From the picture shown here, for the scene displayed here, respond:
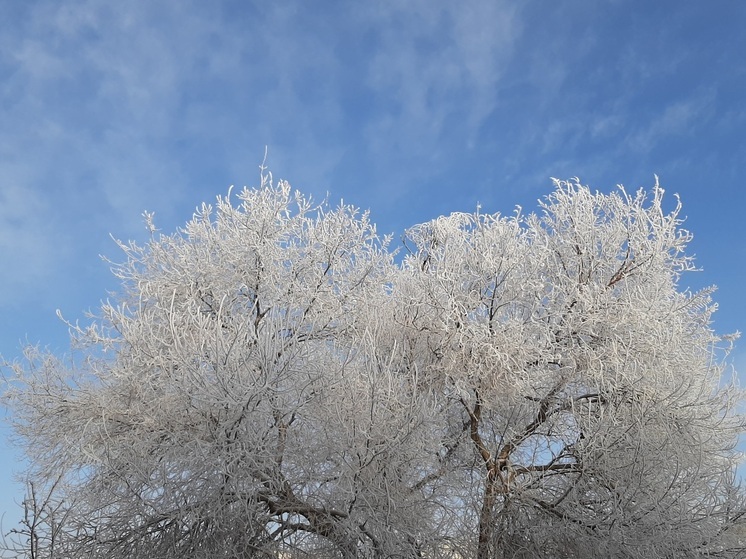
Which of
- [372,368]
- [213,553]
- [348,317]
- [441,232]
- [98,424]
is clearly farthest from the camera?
[441,232]

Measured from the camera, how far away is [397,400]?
738cm

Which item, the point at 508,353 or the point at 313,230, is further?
the point at 313,230

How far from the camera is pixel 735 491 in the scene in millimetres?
9711

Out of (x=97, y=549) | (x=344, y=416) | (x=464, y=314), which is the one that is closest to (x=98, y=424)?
(x=97, y=549)

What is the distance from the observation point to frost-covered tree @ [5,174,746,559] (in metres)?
7.63

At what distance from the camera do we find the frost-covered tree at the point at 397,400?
7.63 metres

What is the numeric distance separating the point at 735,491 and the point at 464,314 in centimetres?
440

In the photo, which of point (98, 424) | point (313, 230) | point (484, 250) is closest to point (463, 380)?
point (484, 250)

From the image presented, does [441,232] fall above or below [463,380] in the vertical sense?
above

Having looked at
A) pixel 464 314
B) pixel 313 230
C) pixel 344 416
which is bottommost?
pixel 344 416

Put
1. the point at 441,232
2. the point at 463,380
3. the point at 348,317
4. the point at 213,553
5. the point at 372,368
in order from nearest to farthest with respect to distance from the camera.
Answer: the point at 372,368 < the point at 213,553 < the point at 463,380 < the point at 348,317 < the point at 441,232

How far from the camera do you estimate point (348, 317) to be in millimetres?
11523

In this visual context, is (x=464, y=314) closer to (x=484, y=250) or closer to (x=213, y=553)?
(x=484, y=250)

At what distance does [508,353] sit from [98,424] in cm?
570
